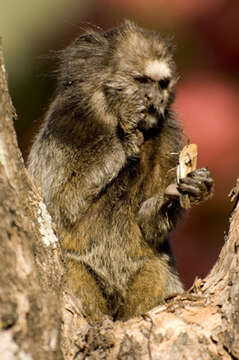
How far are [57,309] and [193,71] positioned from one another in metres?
4.84

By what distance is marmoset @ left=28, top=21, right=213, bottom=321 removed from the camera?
182 inches

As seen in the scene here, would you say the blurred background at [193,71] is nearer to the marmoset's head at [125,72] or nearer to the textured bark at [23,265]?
the marmoset's head at [125,72]

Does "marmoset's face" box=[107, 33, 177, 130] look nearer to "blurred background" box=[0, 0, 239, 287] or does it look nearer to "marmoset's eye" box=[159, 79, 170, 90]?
"marmoset's eye" box=[159, 79, 170, 90]

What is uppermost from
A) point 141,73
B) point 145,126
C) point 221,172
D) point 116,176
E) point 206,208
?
point 141,73

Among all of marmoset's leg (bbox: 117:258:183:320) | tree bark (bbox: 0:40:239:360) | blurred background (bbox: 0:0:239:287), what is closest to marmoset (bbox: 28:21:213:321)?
marmoset's leg (bbox: 117:258:183:320)

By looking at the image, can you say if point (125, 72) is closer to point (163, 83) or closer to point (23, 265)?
point (163, 83)

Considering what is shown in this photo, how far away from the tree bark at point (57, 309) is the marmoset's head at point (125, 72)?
1385mm

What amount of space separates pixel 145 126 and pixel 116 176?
1.39 ft

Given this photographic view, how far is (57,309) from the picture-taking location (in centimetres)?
332

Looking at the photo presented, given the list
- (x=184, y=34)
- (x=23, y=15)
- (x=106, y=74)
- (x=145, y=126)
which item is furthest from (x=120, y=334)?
(x=184, y=34)

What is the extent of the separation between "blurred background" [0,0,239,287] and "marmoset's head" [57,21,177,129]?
1.81 meters

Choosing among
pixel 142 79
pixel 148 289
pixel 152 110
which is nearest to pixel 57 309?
pixel 148 289

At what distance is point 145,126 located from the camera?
15.7 feet

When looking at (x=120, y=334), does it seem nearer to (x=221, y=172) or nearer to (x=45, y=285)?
(x=45, y=285)
